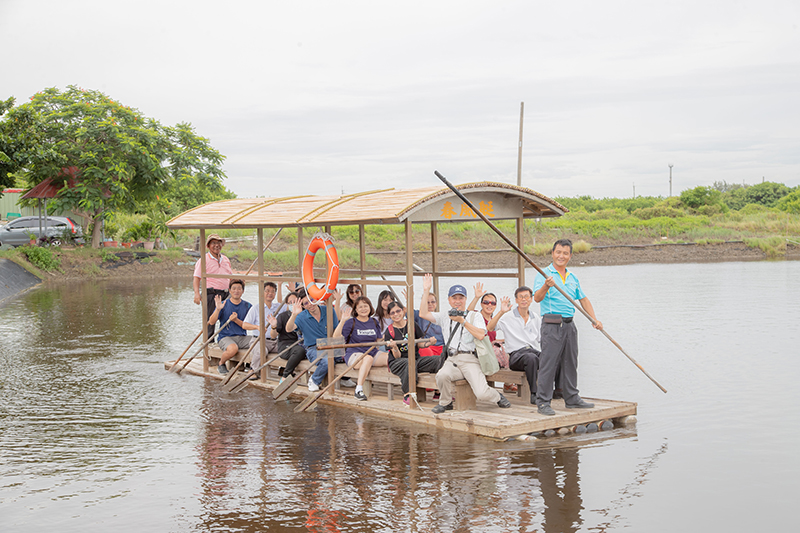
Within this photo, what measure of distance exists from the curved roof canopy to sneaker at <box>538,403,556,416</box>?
7.19 feet

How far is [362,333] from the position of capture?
9.13m

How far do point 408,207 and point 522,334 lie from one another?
6.29 feet

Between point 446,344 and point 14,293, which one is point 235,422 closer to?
point 446,344

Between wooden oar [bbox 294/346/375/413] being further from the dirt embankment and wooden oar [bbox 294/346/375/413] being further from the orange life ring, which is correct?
the dirt embankment

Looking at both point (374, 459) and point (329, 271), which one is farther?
point (329, 271)

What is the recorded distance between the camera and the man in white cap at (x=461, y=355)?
7.77m

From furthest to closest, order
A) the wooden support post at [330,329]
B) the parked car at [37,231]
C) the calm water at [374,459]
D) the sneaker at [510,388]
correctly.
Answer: the parked car at [37,231]
the wooden support post at [330,329]
the sneaker at [510,388]
the calm water at [374,459]

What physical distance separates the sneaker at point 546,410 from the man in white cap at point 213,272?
599 cm

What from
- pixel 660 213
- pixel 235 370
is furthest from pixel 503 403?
pixel 660 213

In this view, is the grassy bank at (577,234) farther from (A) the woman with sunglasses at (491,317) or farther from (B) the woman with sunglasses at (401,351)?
(A) the woman with sunglasses at (491,317)

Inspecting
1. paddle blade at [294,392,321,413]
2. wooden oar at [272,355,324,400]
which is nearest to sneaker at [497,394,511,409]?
paddle blade at [294,392,321,413]

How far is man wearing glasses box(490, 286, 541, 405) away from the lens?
322 inches

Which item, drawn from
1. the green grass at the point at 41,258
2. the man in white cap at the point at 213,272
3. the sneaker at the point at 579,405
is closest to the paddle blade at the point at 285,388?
the man in white cap at the point at 213,272

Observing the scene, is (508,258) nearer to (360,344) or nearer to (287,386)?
(287,386)
